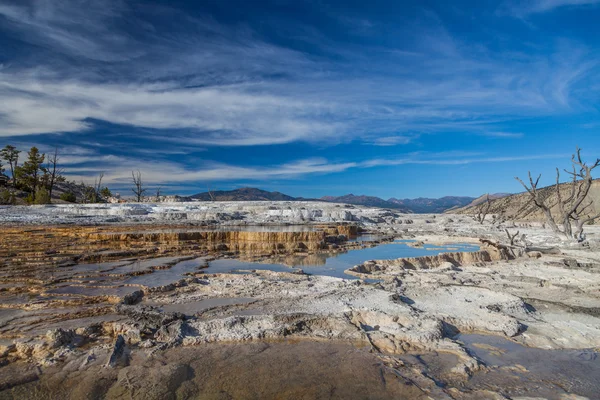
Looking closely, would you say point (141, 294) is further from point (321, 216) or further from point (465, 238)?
point (321, 216)

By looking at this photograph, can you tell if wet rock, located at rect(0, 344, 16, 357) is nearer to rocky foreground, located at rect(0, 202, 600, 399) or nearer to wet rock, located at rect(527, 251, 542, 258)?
rocky foreground, located at rect(0, 202, 600, 399)

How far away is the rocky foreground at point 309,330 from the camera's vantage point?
3.12 metres

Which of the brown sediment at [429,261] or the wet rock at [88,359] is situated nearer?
the wet rock at [88,359]

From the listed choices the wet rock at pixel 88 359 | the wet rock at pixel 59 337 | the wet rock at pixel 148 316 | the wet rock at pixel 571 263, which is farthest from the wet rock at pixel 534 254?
the wet rock at pixel 59 337

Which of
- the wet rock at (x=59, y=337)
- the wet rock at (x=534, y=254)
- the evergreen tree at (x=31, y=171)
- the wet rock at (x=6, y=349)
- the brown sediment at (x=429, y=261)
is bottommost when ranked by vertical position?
the wet rock at (x=6, y=349)

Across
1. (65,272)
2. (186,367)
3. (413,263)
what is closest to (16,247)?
(65,272)

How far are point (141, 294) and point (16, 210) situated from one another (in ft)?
92.2

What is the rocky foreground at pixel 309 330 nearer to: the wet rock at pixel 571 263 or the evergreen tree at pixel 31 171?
the wet rock at pixel 571 263

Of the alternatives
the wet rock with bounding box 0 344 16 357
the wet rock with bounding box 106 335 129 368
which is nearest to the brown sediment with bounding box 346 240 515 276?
the wet rock with bounding box 106 335 129 368

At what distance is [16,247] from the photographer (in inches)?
465

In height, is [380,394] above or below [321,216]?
below

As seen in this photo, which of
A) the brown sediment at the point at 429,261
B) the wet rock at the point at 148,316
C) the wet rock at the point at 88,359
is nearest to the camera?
the wet rock at the point at 88,359

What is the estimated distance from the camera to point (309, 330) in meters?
4.36

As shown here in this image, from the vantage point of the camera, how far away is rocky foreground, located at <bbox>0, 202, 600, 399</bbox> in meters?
3.12
